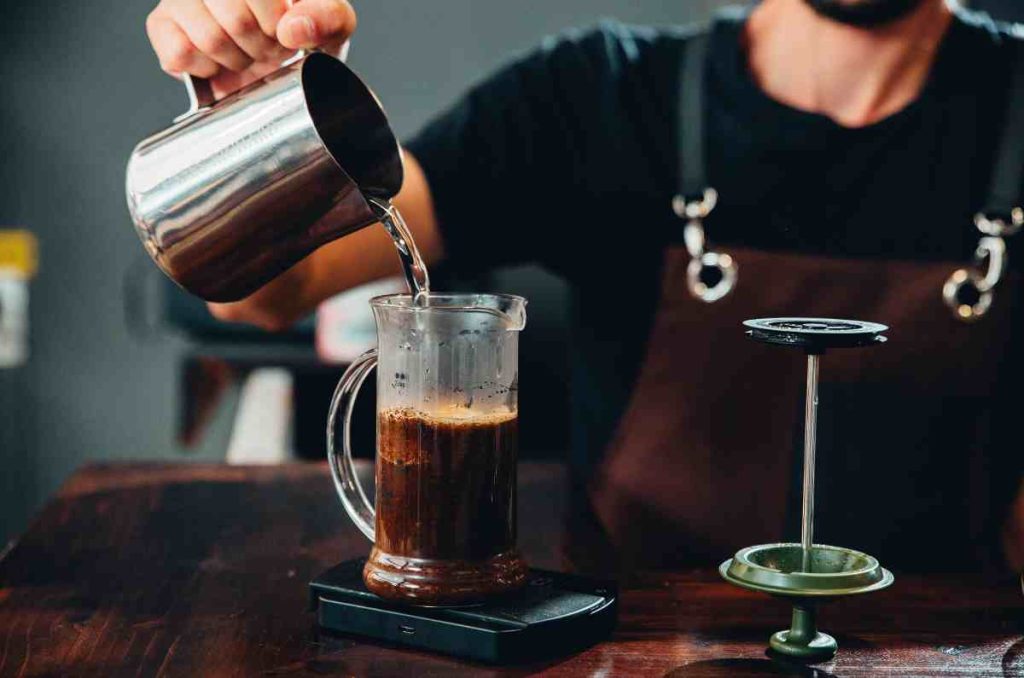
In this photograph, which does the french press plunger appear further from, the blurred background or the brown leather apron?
the blurred background

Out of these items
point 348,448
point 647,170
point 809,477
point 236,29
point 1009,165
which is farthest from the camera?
point 647,170

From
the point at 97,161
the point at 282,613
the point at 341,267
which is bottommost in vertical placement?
the point at 282,613

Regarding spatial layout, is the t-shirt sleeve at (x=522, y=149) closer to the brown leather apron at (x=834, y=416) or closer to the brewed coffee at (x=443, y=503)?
the brown leather apron at (x=834, y=416)

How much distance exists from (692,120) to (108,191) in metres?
2.97

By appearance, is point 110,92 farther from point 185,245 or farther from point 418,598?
point 418,598

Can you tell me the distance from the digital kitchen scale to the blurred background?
10.1 feet

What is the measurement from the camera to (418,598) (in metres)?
0.96

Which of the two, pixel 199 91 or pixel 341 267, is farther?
pixel 341 267

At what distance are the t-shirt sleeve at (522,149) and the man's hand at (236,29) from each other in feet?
1.72

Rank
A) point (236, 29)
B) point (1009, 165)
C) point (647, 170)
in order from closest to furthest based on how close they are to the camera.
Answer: point (236, 29) < point (1009, 165) < point (647, 170)

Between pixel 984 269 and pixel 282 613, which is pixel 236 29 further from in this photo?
pixel 984 269

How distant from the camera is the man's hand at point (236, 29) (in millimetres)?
1212

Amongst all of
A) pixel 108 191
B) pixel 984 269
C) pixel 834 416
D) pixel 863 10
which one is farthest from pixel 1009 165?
pixel 108 191

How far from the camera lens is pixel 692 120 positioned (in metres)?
1.74
